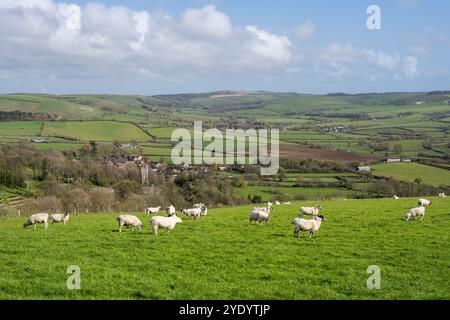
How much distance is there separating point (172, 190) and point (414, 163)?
1836 inches

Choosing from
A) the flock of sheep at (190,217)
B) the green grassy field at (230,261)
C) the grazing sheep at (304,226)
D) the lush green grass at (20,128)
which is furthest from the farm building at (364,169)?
the lush green grass at (20,128)

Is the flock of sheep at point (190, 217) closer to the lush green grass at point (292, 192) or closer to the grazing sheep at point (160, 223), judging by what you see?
the grazing sheep at point (160, 223)

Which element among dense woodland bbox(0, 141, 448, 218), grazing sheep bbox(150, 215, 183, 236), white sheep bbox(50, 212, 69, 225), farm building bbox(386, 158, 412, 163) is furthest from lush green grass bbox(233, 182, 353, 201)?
grazing sheep bbox(150, 215, 183, 236)

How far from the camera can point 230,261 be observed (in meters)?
15.1

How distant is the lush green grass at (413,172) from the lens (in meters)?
69.9

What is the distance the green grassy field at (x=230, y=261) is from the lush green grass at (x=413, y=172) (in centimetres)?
5142

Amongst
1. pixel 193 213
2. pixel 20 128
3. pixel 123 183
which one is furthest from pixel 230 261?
pixel 20 128

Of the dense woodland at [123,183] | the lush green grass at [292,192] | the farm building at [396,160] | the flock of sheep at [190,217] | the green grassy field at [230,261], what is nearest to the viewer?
the green grassy field at [230,261]

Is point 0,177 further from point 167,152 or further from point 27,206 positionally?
point 167,152

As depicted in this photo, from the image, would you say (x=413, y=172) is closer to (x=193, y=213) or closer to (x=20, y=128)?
(x=193, y=213)

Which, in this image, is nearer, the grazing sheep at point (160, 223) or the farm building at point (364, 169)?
the grazing sheep at point (160, 223)

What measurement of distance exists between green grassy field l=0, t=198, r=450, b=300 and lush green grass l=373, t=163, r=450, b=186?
51420 mm

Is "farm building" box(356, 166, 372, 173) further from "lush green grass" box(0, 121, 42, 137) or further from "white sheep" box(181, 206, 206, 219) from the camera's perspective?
"lush green grass" box(0, 121, 42, 137)

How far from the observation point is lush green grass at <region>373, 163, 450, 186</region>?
69.9 meters
